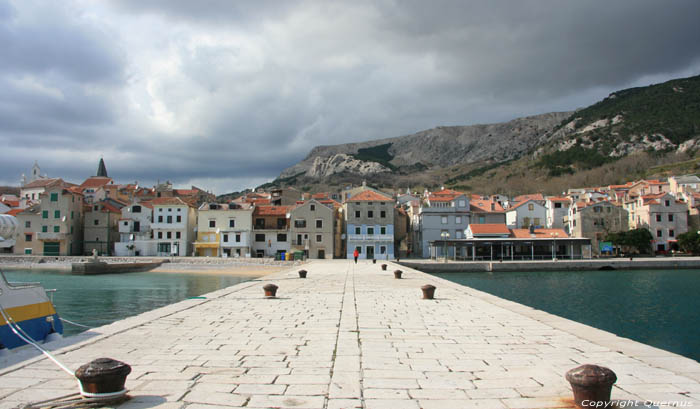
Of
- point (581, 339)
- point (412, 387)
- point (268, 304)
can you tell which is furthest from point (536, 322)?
point (268, 304)

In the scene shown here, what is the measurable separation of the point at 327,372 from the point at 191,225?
6011 cm

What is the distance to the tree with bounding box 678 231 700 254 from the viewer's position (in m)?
55.8

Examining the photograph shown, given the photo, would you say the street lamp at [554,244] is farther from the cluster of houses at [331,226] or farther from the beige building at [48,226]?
the beige building at [48,226]

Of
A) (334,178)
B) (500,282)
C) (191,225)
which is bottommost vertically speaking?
(500,282)

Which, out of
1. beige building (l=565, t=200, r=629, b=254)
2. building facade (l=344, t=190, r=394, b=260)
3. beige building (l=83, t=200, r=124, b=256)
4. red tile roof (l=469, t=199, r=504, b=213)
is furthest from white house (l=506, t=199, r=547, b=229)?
beige building (l=83, t=200, r=124, b=256)

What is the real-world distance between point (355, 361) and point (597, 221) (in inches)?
2515

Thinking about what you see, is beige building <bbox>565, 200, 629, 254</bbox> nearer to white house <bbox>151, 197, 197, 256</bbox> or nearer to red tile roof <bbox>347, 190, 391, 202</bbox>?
red tile roof <bbox>347, 190, 391, 202</bbox>

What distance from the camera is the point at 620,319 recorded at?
20969 mm

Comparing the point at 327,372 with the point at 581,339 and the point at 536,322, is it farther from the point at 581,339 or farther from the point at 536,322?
the point at 536,322

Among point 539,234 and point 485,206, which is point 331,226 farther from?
point 539,234

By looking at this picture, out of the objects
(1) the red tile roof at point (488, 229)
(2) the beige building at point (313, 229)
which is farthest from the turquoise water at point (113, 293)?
(1) the red tile roof at point (488, 229)

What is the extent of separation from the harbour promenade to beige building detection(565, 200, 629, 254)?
5601cm

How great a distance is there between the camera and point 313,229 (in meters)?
58.0

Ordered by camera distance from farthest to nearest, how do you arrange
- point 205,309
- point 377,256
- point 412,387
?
point 377,256
point 205,309
point 412,387
